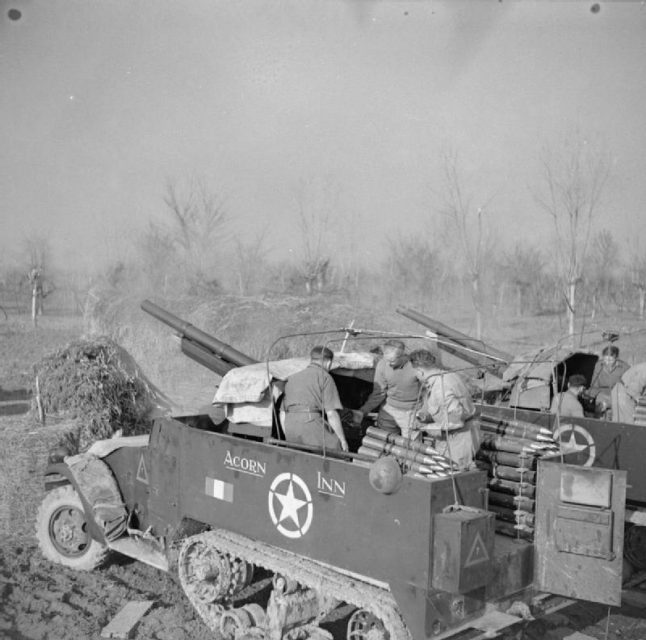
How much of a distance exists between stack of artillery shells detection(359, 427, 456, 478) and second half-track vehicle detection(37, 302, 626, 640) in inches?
0.6

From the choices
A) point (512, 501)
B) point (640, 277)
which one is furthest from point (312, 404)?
point (640, 277)

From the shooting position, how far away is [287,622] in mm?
5652

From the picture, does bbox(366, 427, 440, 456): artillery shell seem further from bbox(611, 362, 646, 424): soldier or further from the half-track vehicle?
bbox(611, 362, 646, 424): soldier

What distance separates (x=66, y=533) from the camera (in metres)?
7.56

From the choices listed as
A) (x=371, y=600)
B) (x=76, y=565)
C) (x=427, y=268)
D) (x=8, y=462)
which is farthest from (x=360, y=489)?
(x=427, y=268)

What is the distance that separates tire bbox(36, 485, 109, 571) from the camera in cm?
741

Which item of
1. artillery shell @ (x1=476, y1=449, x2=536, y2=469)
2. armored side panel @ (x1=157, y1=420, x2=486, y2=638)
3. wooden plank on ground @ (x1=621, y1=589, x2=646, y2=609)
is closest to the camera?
armored side panel @ (x1=157, y1=420, x2=486, y2=638)

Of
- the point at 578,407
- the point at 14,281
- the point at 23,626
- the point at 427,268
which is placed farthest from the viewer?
the point at 427,268

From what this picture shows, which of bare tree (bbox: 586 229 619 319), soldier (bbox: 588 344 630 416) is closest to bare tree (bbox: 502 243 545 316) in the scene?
bare tree (bbox: 586 229 619 319)

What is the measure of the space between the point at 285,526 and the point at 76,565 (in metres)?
2.95

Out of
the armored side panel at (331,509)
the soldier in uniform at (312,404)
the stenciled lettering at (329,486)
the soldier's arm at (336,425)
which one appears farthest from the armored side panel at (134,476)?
the stenciled lettering at (329,486)

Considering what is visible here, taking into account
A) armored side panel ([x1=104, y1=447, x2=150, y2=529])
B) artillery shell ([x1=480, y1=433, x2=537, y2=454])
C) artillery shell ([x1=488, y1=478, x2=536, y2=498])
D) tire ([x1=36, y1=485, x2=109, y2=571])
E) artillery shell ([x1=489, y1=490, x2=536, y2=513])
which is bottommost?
tire ([x1=36, y1=485, x2=109, y2=571])

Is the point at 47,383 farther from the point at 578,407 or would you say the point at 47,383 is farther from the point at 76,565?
the point at 578,407

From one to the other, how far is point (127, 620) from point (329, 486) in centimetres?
236
